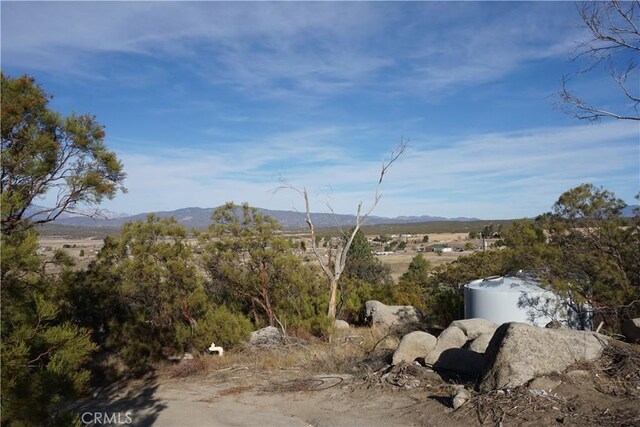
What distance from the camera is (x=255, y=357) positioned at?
1050 cm

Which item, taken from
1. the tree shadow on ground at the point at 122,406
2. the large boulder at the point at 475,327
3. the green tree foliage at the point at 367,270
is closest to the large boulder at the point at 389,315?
the large boulder at the point at 475,327

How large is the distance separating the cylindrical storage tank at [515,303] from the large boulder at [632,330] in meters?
1.30

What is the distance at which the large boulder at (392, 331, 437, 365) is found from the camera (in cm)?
862

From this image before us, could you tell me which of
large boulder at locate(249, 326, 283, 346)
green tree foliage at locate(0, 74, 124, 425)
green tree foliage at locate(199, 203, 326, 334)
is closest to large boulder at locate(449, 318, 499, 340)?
large boulder at locate(249, 326, 283, 346)

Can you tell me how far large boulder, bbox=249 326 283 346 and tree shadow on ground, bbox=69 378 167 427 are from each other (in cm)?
269

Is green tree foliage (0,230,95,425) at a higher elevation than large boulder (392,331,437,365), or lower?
higher

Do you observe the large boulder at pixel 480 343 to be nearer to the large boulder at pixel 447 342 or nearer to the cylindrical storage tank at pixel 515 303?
the large boulder at pixel 447 342

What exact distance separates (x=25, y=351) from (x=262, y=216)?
370 inches

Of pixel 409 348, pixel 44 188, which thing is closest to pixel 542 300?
pixel 409 348

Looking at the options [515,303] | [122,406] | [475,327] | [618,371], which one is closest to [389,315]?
[515,303]

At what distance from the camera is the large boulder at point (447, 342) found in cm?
843

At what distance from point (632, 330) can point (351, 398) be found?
17.4 feet

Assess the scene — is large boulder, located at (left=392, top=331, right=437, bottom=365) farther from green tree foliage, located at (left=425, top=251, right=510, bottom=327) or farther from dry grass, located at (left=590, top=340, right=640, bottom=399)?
green tree foliage, located at (left=425, top=251, right=510, bottom=327)

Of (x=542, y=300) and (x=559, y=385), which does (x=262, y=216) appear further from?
(x=559, y=385)
